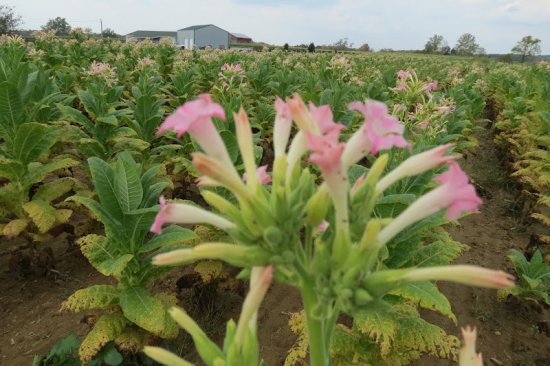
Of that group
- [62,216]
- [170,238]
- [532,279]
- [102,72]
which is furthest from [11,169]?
[532,279]

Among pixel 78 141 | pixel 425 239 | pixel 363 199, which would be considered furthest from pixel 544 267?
pixel 78 141

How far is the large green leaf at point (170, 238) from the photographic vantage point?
2893mm

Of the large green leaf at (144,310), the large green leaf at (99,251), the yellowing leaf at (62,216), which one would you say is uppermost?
the large green leaf at (99,251)

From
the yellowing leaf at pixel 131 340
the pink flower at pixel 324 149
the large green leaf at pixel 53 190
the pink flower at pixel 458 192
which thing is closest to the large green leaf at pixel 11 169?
the large green leaf at pixel 53 190

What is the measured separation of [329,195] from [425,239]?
3.30 meters

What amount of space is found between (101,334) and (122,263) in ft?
1.68

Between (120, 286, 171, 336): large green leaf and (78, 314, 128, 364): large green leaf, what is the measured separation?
10cm

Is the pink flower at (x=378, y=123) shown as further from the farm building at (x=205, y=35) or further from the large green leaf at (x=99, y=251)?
the farm building at (x=205, y=35)

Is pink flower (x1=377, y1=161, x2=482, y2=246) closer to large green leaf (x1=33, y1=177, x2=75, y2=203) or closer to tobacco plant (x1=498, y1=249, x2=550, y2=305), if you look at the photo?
tobacco plant (x1=498, y1=249, x2=550, y2=305)

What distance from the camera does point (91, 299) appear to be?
9.16 feet

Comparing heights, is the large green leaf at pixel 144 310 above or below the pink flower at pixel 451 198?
below

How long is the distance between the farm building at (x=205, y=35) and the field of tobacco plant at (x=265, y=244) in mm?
74490

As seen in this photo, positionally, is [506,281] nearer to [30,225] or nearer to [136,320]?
[136,320]

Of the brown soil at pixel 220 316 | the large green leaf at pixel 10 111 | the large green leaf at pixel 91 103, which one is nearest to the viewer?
the brown soil at pixel 220 316
